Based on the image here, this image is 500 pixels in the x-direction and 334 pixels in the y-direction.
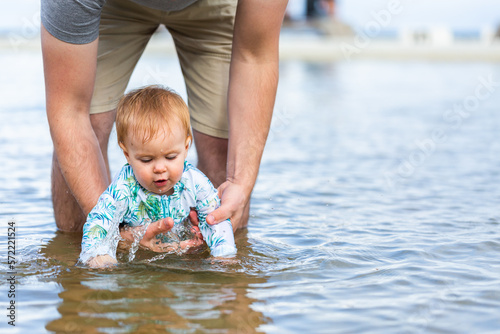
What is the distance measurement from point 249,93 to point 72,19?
93 centimetres

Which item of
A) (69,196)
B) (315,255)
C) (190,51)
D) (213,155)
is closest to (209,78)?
(190,51)

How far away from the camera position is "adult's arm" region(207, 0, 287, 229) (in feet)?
10.3

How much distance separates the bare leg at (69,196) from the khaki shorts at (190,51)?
77 mm

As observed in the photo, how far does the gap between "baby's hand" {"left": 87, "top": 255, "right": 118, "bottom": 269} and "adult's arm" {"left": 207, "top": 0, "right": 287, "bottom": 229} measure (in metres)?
0.54

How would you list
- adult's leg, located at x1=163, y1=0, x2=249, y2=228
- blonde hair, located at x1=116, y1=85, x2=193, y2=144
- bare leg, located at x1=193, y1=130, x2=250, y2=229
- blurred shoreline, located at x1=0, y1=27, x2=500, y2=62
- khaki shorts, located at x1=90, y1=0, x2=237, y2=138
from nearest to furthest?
blonde hair, located at x1=116, y1=85, x2=193, y2=144 → khaki shorts, located at x1=90, y1=0, x2=237, y2=138 → adult's leg, located at x1=163, y1=0, x2=249, y2=228 → bare leg, located at x1=193, y1=130, x2=250, y2=229 → blurred shoreline, located at x1=0, y1=27, x2=500, y2=62

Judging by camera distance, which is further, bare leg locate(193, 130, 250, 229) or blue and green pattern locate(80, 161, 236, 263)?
bare leg locate(193, 130, 250, 229)

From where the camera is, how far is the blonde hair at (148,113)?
2869 millimetres

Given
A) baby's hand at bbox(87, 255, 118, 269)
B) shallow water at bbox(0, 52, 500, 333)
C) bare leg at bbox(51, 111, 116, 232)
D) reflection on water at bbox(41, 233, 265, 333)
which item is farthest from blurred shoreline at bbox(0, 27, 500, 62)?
reflection on water at bbox(41, 233, 265, 333)

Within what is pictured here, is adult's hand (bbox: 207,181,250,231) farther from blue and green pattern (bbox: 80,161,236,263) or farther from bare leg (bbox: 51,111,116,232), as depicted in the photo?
bare leg (bbox: 51,111,116,232)

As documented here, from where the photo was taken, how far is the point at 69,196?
11.9ft

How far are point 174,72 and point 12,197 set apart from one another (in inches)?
432

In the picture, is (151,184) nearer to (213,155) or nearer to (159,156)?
(159,156)

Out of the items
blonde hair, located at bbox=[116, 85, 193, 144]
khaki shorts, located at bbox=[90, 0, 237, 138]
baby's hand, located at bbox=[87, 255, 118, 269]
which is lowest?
baby's hand, located at bbox=[87, 255, 118, 269]

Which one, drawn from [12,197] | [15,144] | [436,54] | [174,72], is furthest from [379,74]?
[12,197]
